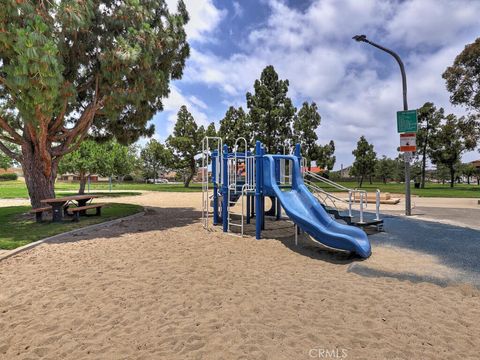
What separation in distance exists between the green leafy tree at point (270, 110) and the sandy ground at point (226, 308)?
2690 cm

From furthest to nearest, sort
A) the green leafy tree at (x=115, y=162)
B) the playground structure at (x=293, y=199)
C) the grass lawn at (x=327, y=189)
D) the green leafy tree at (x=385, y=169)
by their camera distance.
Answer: the green leafy tree at (x=385, y=169) < the green leafy tree at (x=115, y=162) < the grass lawn at (x=327, y=189) < the playground structure at (x=293, y=199)

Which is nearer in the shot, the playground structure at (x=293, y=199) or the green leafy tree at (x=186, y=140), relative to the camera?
the playground structure at (x=293, y=199)

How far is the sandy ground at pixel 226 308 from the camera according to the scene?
282cm

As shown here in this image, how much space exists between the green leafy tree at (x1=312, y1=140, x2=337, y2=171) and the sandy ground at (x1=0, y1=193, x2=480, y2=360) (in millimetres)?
27708

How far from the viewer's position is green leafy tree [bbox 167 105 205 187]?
39688 millimetres

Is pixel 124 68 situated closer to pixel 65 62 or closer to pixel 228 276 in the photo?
pixel 65 62

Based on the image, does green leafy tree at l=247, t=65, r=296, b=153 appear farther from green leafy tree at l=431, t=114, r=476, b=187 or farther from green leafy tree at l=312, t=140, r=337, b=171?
green leafy tree at l=431, t=114, r=476, b=187

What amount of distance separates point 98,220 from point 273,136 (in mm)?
24812

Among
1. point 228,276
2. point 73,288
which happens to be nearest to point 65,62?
point 73,288

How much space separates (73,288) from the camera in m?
4.46

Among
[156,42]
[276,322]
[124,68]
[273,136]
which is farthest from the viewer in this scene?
[273,136]

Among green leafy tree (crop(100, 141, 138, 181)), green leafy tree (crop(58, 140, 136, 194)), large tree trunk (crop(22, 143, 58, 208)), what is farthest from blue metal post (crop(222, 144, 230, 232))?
green leafy tree (crop(100, 141, 138, 181))

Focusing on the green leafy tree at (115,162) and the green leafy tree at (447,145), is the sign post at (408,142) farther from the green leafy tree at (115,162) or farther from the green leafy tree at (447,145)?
the green leafy tree at (447,145)

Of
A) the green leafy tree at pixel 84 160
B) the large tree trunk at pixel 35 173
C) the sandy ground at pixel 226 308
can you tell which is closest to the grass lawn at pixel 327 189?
the green leafy tree at pixel 84 160
